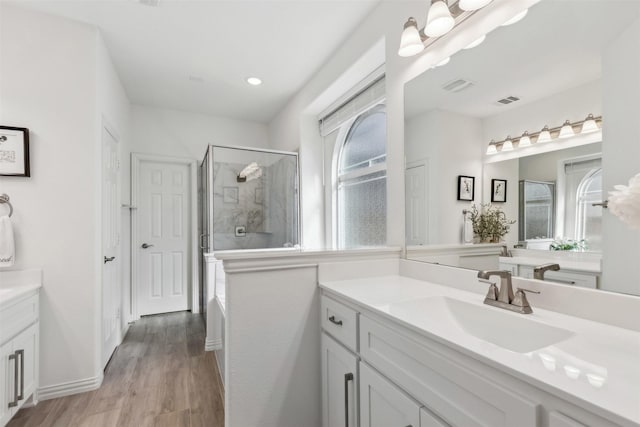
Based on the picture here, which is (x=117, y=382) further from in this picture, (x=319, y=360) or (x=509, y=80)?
(x=509, y=80)

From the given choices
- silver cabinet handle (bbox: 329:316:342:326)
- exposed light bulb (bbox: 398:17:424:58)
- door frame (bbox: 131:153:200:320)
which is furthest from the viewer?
door frame (bbox: 131:153:200:320)

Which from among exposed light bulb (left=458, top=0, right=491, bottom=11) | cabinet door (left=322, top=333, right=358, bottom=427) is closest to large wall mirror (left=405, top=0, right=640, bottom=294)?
exposed light bulb (left=458, top=0, right=491, bottom=11)

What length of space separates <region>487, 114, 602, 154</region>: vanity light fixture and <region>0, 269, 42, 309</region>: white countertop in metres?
2.72

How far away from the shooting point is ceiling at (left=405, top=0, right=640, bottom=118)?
0.99 m

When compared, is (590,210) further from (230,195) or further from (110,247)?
(110,247)

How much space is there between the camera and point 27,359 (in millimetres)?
1854

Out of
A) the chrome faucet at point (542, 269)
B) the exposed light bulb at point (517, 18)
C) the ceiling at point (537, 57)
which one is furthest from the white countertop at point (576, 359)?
the exposed light bulb at point (517, 18)

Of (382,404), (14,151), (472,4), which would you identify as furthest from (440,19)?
(14,151)

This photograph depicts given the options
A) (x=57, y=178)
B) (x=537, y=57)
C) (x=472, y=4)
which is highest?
(x=472, y=4)

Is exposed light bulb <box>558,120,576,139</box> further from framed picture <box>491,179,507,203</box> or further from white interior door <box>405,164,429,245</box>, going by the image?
white interior door <box>405,164,429,245</box>

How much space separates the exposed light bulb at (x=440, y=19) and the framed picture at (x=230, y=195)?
2.51 m

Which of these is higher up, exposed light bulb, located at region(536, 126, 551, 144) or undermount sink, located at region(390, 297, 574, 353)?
exposed light bulb, located at region(536, 126, 551, 144)

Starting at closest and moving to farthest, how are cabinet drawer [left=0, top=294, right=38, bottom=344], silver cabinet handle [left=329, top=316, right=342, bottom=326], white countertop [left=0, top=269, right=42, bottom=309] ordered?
1. silver cabinet handle [left=329, top=316, right=342, bottom=326]
2. cabinet drawer [left=0, top=294, right=38, bottom=344]
3. white countertop [left=0, top=269, right=42, bottom=309]

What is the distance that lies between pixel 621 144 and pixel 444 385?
3.04ft
